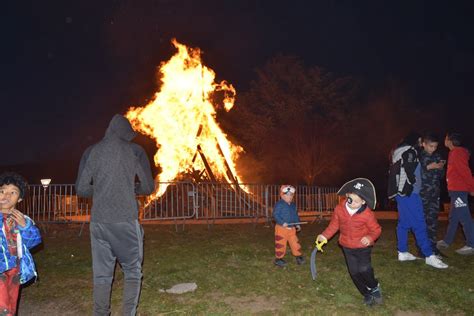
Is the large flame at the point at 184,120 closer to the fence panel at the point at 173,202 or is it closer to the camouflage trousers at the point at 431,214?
the fence panel at the point at 173,202

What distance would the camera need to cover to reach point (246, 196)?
560 inches

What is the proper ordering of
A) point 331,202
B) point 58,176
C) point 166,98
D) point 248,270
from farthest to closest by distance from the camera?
point 58,176
point 331,202
point 166,98
point 248,270

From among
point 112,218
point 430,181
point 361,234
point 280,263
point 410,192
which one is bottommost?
point 280,263

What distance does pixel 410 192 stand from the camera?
662cm

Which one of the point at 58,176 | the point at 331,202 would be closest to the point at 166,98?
the point at 331,202

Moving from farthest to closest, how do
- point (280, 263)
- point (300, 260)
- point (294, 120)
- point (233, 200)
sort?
1. point (294, 120)
2. point (233, 200)
3. point (300, 260)
4. point (280, 263)

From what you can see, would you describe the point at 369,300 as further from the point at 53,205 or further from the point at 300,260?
the point at 53,205

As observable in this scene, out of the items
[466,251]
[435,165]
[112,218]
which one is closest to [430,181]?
[435,165]

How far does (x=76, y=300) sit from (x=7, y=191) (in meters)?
1.94

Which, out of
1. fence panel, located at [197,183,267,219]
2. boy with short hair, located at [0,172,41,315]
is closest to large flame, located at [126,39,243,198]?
fence panel, located at [197,183,267,219]

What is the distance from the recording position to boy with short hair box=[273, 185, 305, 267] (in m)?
6.98

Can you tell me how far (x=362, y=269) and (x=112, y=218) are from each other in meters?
3.05

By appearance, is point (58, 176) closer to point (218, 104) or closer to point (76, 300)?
point (218, 104)

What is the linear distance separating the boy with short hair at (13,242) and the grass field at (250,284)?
1.13 meters
